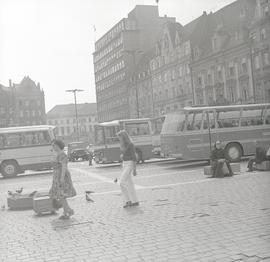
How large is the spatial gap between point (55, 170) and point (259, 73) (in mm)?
43193

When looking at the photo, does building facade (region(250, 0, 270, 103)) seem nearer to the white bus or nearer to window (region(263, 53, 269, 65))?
window (region(263, 53, 269, 65))

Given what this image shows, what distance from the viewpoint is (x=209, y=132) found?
74.5 ft

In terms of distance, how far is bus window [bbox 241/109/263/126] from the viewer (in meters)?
23.4

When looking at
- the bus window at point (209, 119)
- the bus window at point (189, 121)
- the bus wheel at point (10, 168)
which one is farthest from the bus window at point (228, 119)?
the bus wheel at point (10, 168)

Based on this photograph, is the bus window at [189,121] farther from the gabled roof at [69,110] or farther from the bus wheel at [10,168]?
the gabled roof at [69,110]

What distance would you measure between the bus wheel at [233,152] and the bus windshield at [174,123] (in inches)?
99.4

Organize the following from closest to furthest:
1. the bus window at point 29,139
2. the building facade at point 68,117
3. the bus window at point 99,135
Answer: the bus window at point 29,139, the bus window at point 99,135, the building facade at point 68,117

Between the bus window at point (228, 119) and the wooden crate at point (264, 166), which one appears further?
the bus window at point (228, 119)

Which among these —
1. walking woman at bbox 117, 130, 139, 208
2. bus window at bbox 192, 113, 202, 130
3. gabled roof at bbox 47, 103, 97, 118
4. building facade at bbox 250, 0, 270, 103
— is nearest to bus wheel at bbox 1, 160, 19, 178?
bus window at bbox 192, 113, 202, 130

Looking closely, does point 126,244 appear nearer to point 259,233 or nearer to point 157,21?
point 259,233

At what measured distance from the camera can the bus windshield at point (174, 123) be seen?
74.1 ft

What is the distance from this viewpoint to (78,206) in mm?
11664

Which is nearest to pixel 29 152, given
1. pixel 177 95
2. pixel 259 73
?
pixel 259 73

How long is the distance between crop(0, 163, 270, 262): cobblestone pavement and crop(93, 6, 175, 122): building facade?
77420 mm
